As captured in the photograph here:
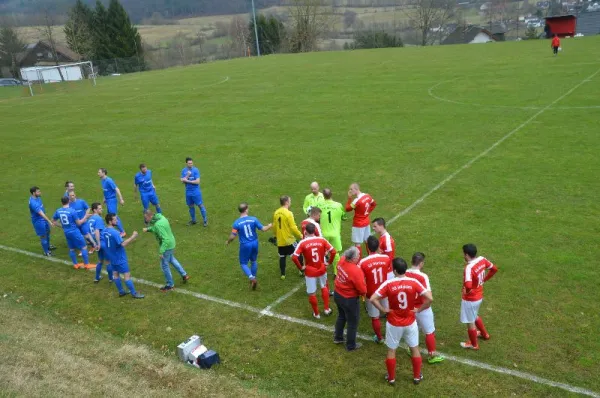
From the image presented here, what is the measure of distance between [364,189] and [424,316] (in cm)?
920

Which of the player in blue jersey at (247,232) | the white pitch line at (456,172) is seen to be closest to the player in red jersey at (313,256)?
the white pitch line at (456,172)

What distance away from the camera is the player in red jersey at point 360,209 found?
36.6ft

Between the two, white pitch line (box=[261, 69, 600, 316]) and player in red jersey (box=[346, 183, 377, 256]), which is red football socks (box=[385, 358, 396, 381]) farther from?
player in red jersey (box=[346, 183, 377, 256])

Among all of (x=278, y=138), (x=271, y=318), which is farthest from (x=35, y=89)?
(x=271, y=318)

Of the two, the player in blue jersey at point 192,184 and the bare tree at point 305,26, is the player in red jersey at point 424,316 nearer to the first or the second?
the player in blue jersey at point 192,184

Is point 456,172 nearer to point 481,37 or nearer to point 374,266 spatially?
point 374,266

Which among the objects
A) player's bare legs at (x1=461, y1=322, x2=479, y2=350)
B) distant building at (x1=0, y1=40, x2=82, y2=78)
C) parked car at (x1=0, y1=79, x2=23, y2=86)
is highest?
distant building at (x1=0, y1=40, x2=82, y2=78)

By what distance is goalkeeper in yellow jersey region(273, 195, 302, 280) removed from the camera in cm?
1101

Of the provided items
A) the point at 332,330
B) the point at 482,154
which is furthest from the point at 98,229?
the point at 482,154

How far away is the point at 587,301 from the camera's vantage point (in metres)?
9.76

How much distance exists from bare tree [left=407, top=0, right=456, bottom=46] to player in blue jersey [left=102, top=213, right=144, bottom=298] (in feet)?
249

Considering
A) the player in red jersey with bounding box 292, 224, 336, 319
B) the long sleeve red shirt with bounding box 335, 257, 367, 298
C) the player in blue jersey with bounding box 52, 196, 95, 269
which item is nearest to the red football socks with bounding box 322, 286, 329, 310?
the player in red jersey with bounding box 292, 224, 336, 319

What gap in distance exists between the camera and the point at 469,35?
7750 centimetres

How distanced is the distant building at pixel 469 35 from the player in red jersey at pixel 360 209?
7087 centimetres
